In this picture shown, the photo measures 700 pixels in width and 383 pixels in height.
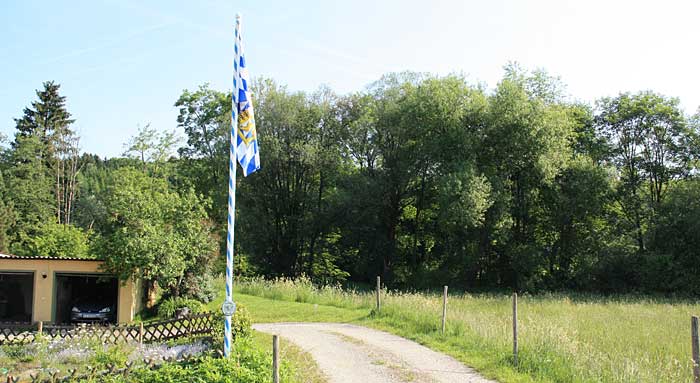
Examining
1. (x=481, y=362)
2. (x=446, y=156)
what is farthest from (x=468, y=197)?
(x=481, y=362)

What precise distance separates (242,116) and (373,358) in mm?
6343

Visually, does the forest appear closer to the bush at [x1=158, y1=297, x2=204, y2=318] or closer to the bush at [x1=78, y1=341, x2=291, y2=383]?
the bush at [x1=158, y1=297, x2=204, y2=318]

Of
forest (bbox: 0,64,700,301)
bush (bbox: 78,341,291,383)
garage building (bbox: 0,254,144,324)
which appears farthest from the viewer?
forest (bbox: 0,64,700,301)

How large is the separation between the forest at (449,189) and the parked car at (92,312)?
298 inches

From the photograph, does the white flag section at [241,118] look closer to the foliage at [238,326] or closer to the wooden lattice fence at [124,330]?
the foliage at [238,326]

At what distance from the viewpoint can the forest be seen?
33.9 m

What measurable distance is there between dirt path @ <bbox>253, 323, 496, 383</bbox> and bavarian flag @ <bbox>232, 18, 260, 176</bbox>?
467 centimetres

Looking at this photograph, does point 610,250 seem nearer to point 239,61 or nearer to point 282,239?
point 282,239

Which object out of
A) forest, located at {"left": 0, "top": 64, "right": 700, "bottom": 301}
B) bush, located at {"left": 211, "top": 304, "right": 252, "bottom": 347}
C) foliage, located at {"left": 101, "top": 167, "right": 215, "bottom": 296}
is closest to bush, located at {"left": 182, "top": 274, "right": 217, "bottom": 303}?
foliage, located at {"left": 101, "top": 167, "right": 215, "bottom": 296}

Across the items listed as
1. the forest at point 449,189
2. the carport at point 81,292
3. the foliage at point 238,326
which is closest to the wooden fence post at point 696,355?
the foliage at point 238,326

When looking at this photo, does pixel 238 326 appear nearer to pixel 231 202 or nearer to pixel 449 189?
pixel 231 202

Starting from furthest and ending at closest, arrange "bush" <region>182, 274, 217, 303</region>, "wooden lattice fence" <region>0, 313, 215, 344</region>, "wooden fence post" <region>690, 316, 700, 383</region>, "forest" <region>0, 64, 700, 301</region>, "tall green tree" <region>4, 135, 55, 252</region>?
"tall green tree" <region>4, 135, 55, 252</region>
"forest" <region>0, 64, 700, 301</region>
"bush" <region>182, 274, 217, 303</region>
"wooden lattice fence" <region>0, 313, 215, 344</region>
"wooden fence post" <region>690, 316, 700, 383</region>

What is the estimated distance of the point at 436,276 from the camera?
3788cm

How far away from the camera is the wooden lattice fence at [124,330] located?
1455cm
